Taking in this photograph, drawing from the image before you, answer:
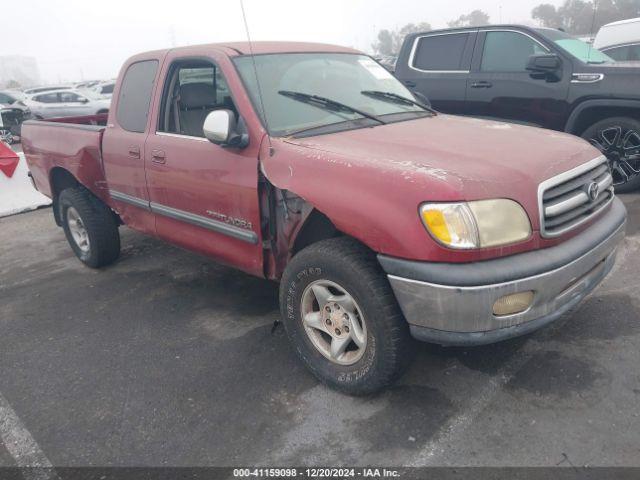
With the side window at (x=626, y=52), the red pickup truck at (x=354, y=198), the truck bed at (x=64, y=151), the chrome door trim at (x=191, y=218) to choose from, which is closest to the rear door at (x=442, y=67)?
the red pickup truck at (x=354, y=198)

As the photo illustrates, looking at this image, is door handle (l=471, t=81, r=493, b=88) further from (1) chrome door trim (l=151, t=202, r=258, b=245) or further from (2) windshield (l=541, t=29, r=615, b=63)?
(1) chrome door trim (l=151, t=202, r=258, b=245)

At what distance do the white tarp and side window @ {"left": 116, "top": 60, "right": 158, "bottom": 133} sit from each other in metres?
3.64

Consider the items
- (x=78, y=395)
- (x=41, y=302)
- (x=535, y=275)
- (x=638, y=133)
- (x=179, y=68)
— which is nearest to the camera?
(x=535, y=275)

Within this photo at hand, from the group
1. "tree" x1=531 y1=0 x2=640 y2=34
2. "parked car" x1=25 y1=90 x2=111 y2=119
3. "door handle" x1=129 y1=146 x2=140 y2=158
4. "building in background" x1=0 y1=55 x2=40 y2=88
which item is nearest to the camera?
"door handle" x1=129 y1=146 x2=140 y2=158

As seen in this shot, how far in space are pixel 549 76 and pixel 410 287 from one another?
4425mm

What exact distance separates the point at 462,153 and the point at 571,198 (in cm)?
56

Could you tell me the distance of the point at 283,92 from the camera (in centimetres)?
322

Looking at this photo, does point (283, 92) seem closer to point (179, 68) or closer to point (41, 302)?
point (179, 68)

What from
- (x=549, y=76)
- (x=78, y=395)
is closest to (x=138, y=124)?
(x=78, y=395)

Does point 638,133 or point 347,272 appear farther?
point 638,133

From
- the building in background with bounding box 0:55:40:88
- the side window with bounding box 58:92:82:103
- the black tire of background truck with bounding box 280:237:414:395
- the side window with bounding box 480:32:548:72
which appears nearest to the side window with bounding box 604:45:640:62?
the side window with bounding box 480:32:548:72

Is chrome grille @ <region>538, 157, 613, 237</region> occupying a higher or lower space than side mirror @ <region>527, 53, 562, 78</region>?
lower

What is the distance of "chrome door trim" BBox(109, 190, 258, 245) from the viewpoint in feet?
10.3

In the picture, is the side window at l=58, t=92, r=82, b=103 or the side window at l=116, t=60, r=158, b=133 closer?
the side window at l=116, t=60, r=158, b=133
